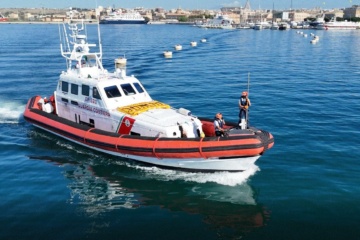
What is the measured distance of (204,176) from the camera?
42.6 feet

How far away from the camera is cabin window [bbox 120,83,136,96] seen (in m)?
15.7

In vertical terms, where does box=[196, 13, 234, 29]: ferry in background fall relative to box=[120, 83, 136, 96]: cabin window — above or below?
above

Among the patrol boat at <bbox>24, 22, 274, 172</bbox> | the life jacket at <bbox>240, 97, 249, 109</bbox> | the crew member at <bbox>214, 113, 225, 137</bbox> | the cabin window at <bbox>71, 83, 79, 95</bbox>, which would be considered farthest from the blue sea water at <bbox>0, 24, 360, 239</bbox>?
the cabin window at <bbox>71, 83, 79, 95</bbox>

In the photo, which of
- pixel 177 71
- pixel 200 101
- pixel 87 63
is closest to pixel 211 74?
pixel 177 71

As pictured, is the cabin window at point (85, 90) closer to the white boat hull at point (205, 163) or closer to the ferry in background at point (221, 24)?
the white boat hull at point (205, 163)

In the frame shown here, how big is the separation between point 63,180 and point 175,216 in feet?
17.1

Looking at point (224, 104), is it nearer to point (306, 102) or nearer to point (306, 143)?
point (306, 102)

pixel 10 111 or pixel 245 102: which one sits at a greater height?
pixel 245 102

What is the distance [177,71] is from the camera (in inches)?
1435

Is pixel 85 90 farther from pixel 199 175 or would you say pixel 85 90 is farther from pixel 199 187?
pixel 199 187

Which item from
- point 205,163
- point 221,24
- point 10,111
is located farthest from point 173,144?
point 221,24

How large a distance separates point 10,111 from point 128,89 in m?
11.1

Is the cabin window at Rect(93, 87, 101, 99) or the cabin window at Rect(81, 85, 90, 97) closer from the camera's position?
the cabin window at Rect(93, 87, 101, 99)

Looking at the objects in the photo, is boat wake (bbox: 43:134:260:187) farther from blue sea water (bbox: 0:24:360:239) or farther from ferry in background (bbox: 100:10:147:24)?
ferry in background (bbox: 100:10:147:24)
